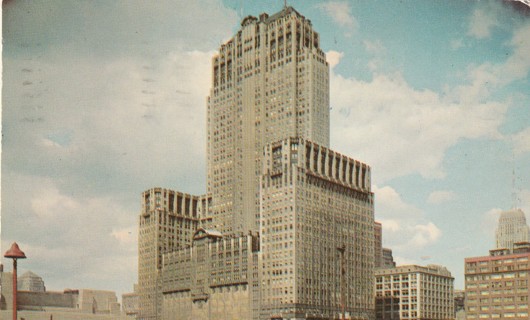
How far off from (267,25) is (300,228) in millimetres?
41653

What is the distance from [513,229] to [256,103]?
284 feet

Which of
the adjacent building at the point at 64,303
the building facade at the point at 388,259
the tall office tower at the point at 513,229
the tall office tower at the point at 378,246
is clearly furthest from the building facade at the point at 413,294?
the adjacent building at the point at 64,303

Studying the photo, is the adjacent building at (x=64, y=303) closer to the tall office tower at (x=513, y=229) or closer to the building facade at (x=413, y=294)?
the building facade at (x=413, y=294)

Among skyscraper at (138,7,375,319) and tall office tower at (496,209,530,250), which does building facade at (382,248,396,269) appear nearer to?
tall office tower at (496,209,530,250)

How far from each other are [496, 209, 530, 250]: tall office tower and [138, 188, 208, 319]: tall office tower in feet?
243

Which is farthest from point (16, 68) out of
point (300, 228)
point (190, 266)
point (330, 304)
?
point (190, 266)

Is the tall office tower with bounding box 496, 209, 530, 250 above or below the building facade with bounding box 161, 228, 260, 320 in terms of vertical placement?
above

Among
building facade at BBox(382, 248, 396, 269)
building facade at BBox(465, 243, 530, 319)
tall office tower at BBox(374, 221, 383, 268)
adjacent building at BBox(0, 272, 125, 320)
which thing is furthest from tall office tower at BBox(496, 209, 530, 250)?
adjacent building at BBox(0, 272, 125, 320)

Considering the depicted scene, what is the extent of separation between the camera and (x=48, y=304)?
112375 millimetres

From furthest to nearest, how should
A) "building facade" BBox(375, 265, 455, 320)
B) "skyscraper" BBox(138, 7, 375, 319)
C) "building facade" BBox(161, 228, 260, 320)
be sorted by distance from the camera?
"building facade" BBox(375, 265, 455, 320) → "building facade" BBox(161, 228, 260, 320) → "skyscraper" BBox(138, 7, 375, 319)

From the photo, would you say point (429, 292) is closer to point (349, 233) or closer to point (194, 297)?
point (349, 233)

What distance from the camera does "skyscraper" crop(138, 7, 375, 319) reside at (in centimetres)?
10662

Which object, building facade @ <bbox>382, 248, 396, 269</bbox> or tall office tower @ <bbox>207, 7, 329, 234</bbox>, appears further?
building facade @ <bbox>382, 248, 396, 269</bbox>

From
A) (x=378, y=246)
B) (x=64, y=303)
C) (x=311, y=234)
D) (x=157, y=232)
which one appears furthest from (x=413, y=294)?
(x=64, y=303)
